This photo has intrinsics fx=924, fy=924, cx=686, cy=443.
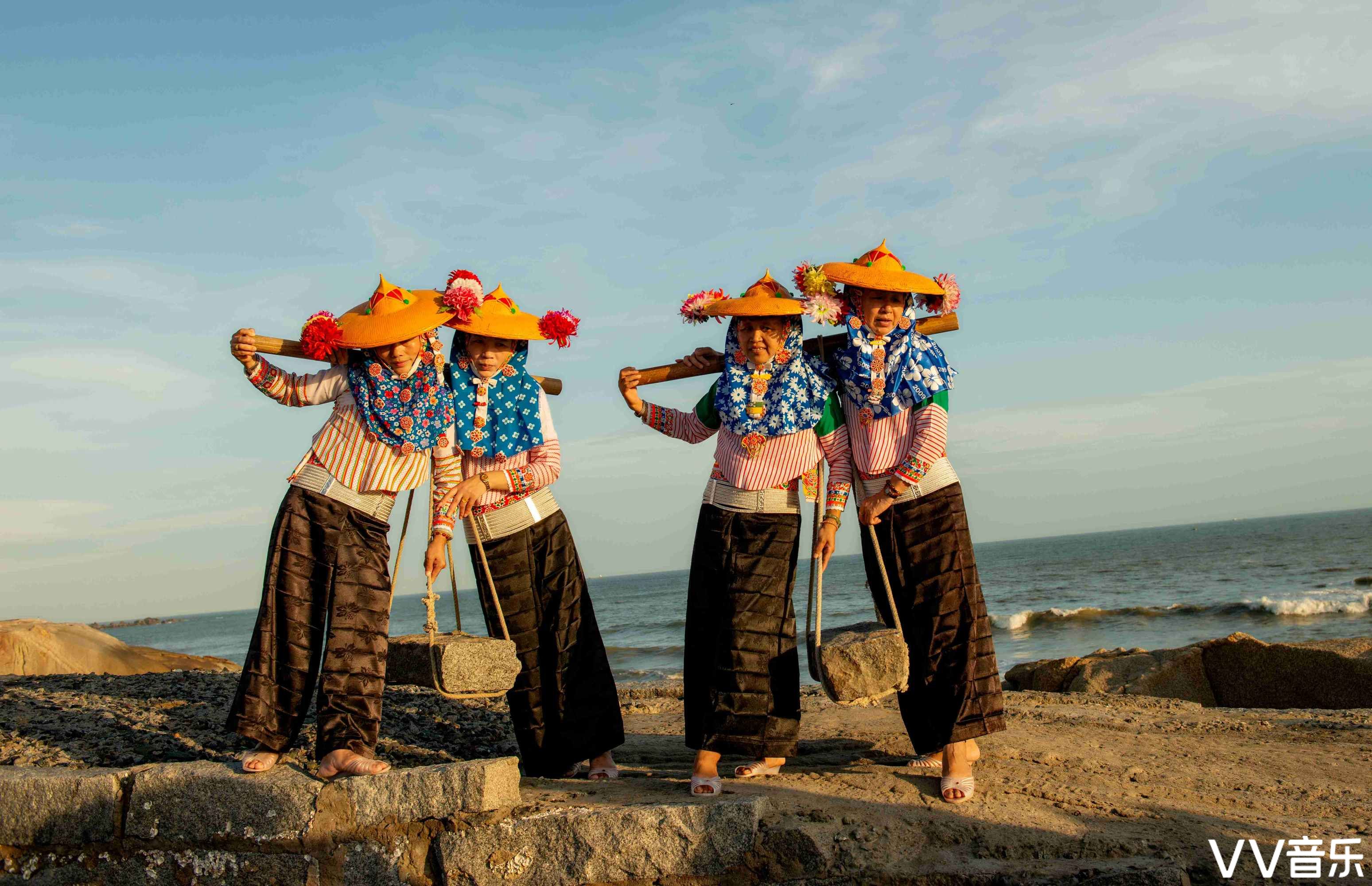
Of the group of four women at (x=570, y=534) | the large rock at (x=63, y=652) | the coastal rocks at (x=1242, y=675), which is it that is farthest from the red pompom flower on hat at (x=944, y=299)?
the large rock at (x=63, y=652)

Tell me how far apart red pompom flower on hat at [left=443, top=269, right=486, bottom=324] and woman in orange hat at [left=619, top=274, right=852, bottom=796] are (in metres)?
1.02

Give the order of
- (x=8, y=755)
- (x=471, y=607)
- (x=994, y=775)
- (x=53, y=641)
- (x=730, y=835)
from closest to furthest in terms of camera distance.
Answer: (x=730, y=835) < (x=994, y=775) < (x=8, y=755) < (x=53, y=641) < (x=471, y=607)

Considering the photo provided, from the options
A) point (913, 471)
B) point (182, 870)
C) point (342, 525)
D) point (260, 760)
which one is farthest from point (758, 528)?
point (182, 870)

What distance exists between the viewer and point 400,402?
12.0 ft

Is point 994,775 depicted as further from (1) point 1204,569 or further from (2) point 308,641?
(1) point 1204,569

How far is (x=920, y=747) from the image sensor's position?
3887 millimetres

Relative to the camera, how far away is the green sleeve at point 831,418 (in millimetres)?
3953

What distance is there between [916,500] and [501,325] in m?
1.89

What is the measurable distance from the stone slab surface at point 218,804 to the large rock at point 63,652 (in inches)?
A: 228

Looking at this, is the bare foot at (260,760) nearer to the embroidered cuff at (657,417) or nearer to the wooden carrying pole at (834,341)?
the embroidered cuff at (657,417)

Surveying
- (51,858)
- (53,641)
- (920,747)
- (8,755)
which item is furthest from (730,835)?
(53,641)

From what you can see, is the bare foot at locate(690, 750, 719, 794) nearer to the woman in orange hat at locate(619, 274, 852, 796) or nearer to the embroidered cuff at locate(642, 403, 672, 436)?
the woman in orange hat at locate(619, 274, 852, 796)

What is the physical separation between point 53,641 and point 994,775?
987 cm

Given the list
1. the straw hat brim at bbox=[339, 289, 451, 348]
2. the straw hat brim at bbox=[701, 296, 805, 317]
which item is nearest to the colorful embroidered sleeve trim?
the straw hat brim at bbox=[339, 289, 451, 348]
